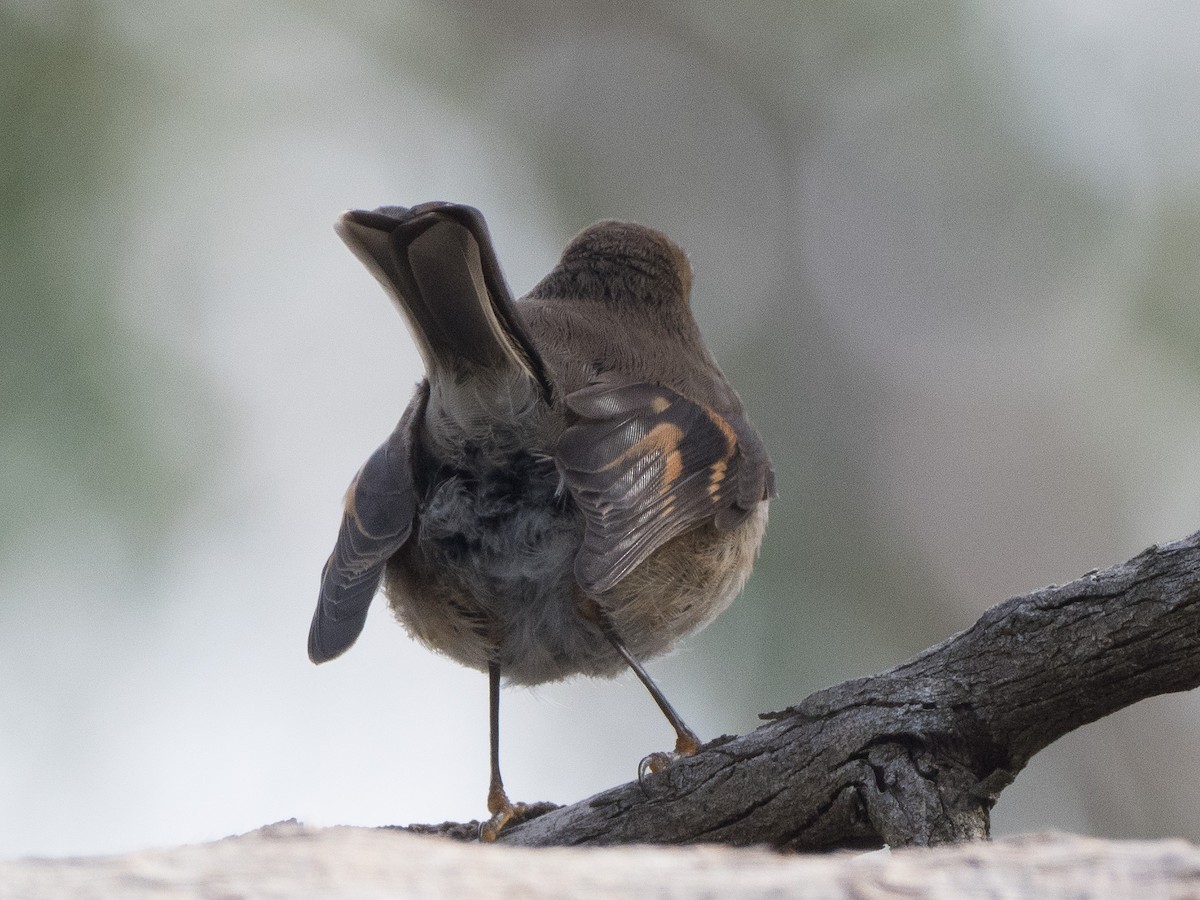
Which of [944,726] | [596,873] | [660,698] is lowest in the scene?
[596,873]

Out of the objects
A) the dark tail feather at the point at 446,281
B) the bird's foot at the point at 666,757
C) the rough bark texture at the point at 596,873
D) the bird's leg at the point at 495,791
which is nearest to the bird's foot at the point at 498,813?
the bird's leg at the point at 495,791

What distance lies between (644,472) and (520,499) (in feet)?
1.28

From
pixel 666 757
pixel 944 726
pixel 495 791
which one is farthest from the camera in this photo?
pixel 495 791

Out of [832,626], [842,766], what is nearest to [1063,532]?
[832,626]

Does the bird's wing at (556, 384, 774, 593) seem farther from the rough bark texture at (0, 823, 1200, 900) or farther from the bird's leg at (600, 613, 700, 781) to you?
the rough bark texture at (0, 823, 1200, 900)

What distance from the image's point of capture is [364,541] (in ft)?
13.0

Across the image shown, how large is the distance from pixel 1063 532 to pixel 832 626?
55.2 inches

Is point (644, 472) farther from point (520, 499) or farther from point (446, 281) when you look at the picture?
point (446, 281)

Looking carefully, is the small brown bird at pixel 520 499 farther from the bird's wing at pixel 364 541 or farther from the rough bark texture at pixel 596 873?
the rough bark texture at pixel 596 873

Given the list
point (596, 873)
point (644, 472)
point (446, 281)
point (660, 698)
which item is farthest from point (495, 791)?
point (596, 873)

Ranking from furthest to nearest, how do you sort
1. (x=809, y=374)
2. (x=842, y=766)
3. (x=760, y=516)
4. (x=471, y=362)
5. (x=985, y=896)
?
1. (x=809, y=374)
2. (x=760, y=516)
3. (x=471, y=362)
4. (x=842, y=766)
5. (x=985, y=896)

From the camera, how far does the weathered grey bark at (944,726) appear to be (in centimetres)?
278

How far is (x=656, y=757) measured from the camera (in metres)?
3.76

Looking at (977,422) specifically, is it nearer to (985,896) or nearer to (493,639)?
(493,639)
